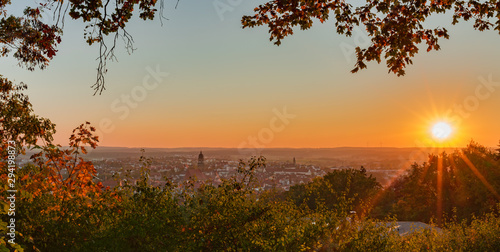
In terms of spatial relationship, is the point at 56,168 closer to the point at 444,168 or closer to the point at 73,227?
the point at 73,227

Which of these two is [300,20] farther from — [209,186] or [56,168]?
[56,168]

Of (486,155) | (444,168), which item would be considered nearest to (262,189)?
(486,155)

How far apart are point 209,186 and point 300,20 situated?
3440 millimetres

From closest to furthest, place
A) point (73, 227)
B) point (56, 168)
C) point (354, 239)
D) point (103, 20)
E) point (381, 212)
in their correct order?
point (103, 20)
point (73, 227)
point (354, 239)
point (56, 168)
point (381, 212)

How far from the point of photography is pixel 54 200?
710 centimetres

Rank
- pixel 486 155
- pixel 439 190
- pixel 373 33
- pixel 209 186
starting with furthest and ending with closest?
pixel 439 190, pixel 486 155, pixel 209 186, pixel 373 33

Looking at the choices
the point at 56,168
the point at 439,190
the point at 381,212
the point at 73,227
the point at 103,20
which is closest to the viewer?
the point at 103,20

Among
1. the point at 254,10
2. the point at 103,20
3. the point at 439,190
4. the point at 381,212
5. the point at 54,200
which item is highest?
the point at 254,10

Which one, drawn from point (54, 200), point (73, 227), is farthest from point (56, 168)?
point (73, 227)

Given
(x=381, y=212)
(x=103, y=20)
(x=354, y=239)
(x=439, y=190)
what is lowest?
(x=381, y=212)

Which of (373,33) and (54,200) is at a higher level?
(373,33)

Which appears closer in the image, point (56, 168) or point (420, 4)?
point (420, 4)

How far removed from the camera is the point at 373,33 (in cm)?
573

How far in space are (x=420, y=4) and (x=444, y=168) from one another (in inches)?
1653
